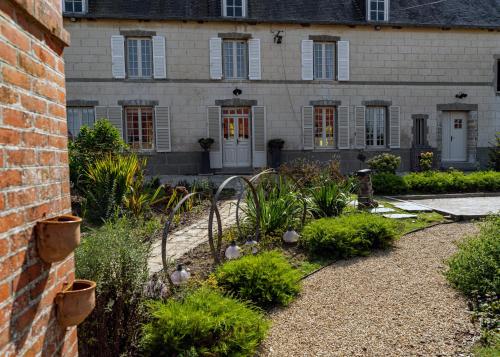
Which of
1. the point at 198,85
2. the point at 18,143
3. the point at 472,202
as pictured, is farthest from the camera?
Result: the point at 198,85

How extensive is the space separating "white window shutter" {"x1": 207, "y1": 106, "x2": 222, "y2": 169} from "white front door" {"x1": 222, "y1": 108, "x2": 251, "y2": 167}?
32 cm

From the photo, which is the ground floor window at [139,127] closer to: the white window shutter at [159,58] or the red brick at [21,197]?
the white window shutter at [159,58]

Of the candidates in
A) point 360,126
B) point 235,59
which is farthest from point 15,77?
point 360,126

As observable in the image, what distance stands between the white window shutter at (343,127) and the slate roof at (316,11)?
9.89 ft

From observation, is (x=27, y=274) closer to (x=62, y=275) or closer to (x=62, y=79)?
(x=62, y=275)

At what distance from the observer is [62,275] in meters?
2.07

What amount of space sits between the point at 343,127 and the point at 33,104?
45.1 feet

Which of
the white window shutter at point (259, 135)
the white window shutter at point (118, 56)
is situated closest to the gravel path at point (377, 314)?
the white window shutter at point (259, 135)

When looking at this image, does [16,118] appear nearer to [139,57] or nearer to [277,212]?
[277,212]

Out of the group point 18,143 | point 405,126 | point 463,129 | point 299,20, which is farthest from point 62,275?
point 463,129

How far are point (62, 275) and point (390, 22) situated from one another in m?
15.1

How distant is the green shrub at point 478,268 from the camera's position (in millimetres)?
3531

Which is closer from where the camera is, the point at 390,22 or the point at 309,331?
the point at 309,331

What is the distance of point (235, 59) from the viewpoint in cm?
1431
